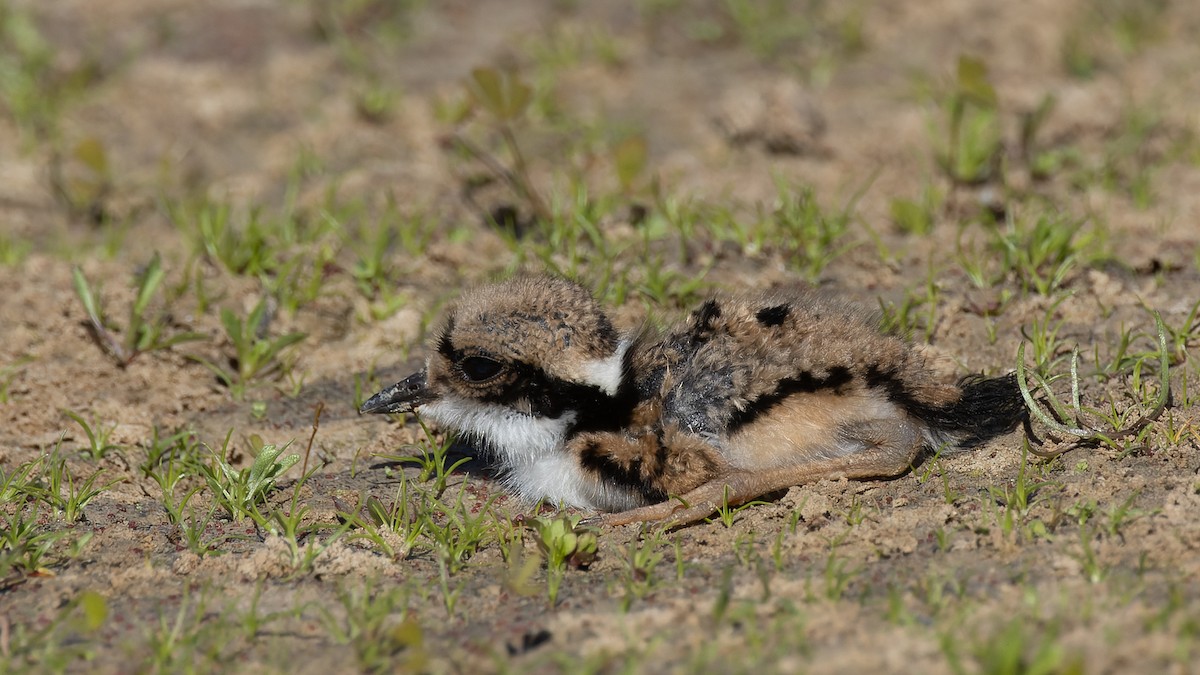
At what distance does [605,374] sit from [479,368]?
391 mm

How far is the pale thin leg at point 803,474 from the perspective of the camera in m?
3.44

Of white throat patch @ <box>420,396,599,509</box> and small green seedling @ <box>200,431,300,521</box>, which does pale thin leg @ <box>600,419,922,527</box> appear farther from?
small green seedling @ <box>200,431,300,521</box>

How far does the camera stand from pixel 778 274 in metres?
4.77

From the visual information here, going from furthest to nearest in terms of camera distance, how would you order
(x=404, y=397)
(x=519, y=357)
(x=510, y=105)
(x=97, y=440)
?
(x=510, y=105), (x=97, y=440), (x=404, y=397), (x=519, y=357)

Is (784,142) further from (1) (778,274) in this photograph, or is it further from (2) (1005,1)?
(2) (1005,1)

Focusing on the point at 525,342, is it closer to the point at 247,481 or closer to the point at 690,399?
the point at 690,399

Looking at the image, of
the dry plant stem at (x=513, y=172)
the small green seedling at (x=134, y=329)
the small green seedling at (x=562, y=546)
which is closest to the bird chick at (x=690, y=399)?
the small green seedling at (x=562, y=546)

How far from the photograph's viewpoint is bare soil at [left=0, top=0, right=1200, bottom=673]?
2867 millimetres

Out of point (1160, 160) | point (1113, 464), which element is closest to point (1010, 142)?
point (1160, 160)

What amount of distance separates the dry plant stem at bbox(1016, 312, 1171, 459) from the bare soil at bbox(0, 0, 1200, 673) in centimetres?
6

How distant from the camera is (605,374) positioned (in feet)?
11.7

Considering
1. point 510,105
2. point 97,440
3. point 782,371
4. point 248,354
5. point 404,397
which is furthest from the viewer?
point 510,105

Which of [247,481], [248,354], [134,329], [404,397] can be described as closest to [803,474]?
[404,397]

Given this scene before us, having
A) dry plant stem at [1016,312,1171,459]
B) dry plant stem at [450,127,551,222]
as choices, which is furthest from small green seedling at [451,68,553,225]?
dry plant stem at [1016,312,1171,459]
